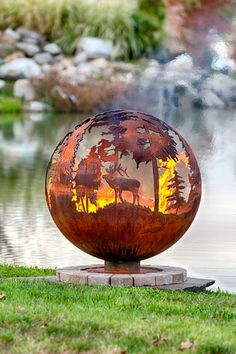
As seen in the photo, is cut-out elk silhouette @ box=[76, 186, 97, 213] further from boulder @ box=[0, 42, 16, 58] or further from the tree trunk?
boulder @ box=[0, 42, 16, 58]

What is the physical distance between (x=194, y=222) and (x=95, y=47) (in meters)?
23.3

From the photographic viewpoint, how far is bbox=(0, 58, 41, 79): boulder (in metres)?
37.3

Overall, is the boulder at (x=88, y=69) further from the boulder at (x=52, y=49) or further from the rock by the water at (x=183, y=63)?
the rock by the water at (x=183, y=63)

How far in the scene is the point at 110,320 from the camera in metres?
8.35

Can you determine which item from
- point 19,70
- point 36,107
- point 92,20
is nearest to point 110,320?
Result: point 36,107

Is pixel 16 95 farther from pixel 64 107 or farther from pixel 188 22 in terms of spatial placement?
pixel 188 22

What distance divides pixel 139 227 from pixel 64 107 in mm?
25330

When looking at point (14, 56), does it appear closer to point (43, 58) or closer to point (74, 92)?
point (43, 58)

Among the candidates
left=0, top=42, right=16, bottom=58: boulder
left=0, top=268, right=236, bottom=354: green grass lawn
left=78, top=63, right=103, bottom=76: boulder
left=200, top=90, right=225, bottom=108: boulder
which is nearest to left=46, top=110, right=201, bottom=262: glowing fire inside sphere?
left=0, top=268, right=236, bottom=354: green grass lawn

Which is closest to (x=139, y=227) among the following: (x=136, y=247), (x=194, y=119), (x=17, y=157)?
(x=136, y=247)

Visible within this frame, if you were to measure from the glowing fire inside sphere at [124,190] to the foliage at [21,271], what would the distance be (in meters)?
1.10

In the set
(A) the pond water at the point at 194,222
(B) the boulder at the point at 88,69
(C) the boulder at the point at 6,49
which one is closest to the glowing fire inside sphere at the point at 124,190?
(A) the pond water at the point at 194,222

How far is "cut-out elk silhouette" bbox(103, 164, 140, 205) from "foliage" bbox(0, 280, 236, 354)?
0.90m

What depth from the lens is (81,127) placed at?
11242 mm
